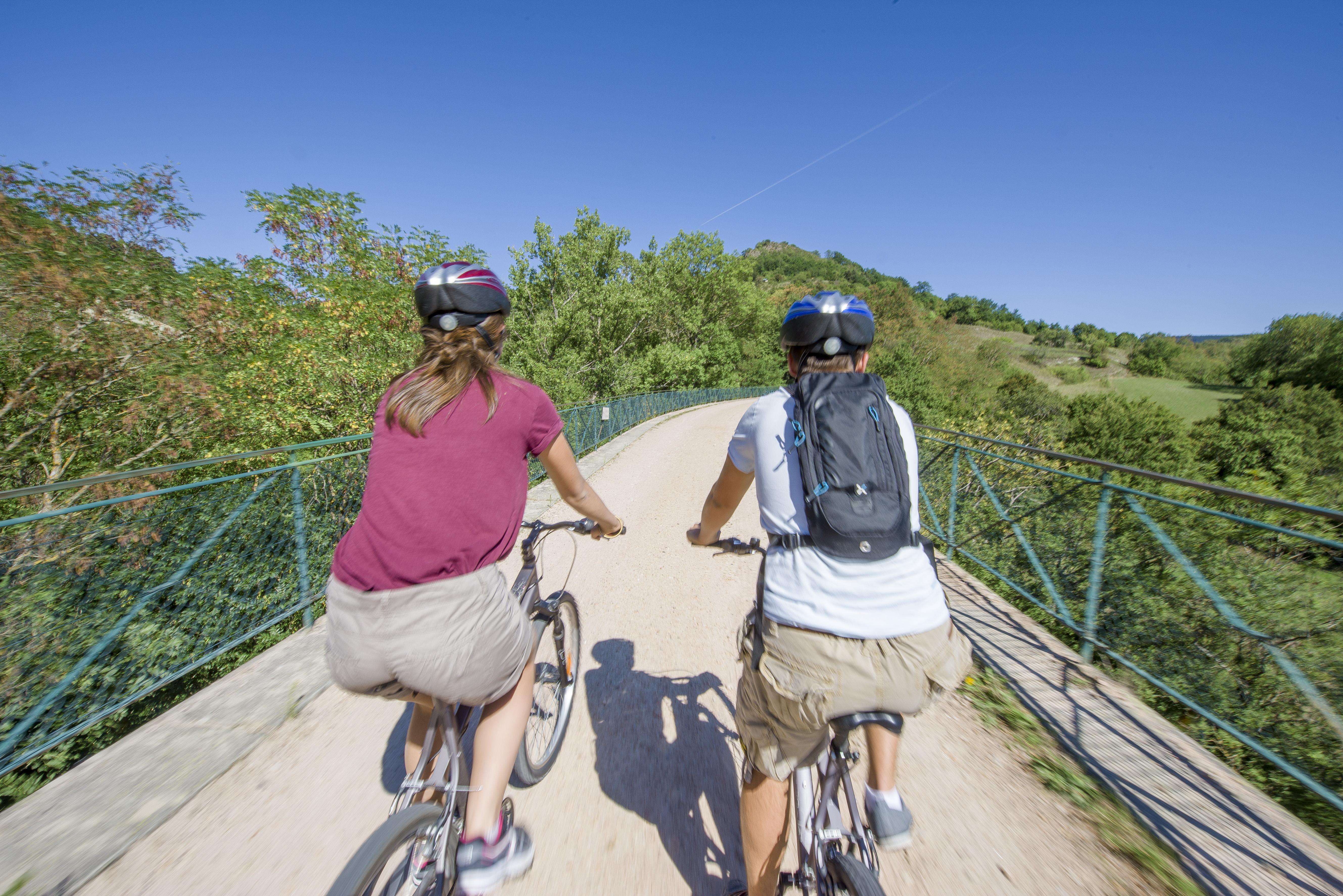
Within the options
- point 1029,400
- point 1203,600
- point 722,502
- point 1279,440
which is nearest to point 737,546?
point 722,502

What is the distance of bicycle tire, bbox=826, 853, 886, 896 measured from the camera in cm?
126

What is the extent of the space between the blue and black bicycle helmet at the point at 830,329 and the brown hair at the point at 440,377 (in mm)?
841

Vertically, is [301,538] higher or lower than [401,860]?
higher

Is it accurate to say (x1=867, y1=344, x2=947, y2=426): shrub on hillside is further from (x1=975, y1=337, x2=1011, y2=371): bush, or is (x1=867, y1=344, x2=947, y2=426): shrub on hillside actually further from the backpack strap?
the backpack strap

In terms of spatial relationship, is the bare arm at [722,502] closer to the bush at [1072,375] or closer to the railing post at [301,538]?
the railing post at [301,538]

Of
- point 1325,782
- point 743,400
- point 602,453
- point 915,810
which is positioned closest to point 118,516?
point 915,810

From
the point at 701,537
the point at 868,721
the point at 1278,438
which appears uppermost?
the point at 701,537

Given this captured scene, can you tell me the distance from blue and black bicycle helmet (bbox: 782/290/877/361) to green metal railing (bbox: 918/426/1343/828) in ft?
6.77

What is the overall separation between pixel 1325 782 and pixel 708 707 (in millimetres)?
3034

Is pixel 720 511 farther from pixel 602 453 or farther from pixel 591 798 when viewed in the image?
pixel 602 453

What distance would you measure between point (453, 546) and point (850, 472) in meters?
1.02

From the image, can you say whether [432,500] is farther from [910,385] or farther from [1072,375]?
[1072,375]

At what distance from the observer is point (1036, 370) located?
65562 millimetres

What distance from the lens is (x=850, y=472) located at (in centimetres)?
126
